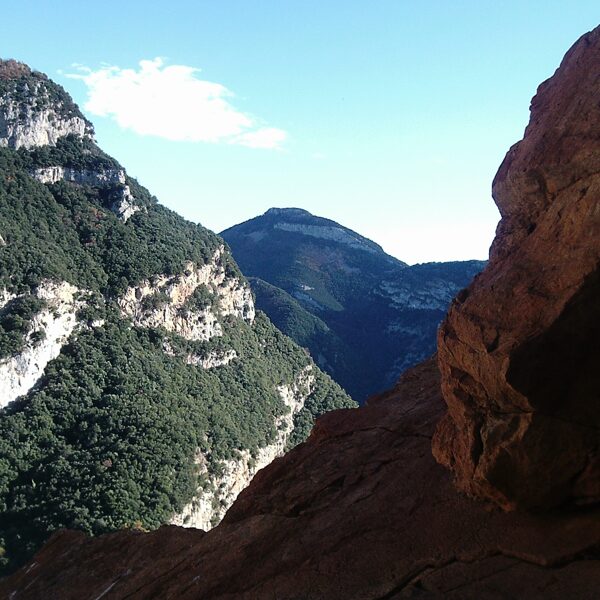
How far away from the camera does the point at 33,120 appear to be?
339 feet

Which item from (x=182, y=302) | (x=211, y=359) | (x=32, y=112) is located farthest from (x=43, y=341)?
(x=32, y=112)

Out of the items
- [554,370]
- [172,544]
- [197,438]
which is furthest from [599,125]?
[197,438]

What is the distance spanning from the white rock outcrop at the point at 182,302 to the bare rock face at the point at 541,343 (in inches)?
3386

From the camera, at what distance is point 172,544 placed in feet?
46.3

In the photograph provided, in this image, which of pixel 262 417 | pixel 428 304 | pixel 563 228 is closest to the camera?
pixel 563 228

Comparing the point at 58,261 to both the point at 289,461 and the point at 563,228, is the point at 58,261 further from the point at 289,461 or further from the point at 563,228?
the point at 563,228

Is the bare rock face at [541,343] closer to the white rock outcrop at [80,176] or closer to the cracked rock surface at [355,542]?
the cracked rock surface at [355,542]

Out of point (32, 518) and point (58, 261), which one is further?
point (58, 261)

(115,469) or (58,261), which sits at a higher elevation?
(58,261)

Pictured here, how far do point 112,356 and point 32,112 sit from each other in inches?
2021

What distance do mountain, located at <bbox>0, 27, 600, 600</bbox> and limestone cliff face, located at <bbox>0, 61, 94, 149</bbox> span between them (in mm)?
103488

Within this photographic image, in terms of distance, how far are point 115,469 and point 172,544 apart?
2141 inches

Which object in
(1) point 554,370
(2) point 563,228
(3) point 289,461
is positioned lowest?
(3) point 289,461

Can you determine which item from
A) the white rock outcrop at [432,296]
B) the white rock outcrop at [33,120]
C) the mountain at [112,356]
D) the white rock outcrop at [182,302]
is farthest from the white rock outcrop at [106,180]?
the white rock outcrop at [432,296]
